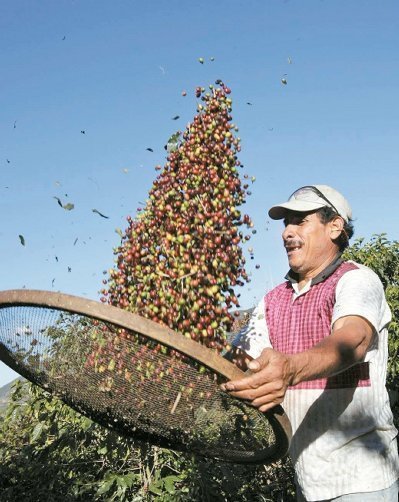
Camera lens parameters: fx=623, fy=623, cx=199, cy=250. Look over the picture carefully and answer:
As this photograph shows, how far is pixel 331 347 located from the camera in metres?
1.89

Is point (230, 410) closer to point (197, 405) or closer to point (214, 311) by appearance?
point (197, 405)

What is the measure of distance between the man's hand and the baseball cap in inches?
40.6

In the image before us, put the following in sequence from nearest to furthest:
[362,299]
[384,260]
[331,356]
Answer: [331,356] → [362,299] → [384,260]

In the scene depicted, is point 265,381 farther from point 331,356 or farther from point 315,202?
point 315,202

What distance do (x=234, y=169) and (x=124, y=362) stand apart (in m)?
0.90

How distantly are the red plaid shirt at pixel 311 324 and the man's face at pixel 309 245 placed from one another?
0.10 metres

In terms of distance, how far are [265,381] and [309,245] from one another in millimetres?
1065

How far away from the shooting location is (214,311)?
83.8 inches

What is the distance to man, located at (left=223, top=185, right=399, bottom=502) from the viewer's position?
2.12 meters

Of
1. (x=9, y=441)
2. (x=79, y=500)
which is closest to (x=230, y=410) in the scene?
(x=79, y=500)

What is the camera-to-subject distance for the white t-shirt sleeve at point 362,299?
210 cm

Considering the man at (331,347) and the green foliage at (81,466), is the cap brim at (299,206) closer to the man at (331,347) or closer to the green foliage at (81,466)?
the man at (331,347)

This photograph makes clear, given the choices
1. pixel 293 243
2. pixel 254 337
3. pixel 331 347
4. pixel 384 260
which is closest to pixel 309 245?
pixel 293 243

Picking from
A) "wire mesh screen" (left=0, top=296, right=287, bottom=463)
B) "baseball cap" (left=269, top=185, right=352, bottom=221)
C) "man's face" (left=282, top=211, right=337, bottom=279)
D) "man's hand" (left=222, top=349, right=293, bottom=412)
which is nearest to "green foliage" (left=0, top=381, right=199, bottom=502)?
"wire mesh screen" (left=0, top=296, right=287, bottom=463)
